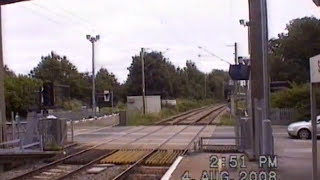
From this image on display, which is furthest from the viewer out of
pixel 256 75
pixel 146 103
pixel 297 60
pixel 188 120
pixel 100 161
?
pixel 146 103

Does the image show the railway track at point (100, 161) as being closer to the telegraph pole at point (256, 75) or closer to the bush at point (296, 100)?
the telegraph pole at point (256, 75)

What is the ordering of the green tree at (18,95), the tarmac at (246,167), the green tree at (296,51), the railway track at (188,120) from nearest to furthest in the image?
1. the tarmac at (246,167)
2. the railway track at (188,120)
3. the green tree at (296,51)
4. the green tree at (18,95)

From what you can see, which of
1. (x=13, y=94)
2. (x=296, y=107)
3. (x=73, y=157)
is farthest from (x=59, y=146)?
(x=13, y=94)

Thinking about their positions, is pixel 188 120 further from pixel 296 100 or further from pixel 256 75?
pixel 256 75

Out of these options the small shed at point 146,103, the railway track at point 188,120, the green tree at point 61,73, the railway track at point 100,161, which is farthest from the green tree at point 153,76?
the railway track at point 100,161

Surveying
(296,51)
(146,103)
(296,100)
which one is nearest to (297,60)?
(296,51)

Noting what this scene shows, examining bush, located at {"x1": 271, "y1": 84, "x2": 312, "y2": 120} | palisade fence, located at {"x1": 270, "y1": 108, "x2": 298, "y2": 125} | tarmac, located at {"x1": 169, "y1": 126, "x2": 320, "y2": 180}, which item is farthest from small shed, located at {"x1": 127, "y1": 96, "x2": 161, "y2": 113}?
tarmac, located at {"x1": 169, "y1": 126, "x2": 320, "y2": 180}

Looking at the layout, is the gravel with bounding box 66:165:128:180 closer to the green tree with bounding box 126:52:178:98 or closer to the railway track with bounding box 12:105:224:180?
the railway track with bounding box 12:105:224:180

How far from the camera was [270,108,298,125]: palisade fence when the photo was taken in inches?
1705

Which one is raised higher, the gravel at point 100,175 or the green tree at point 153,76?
the green tree at point 153,76

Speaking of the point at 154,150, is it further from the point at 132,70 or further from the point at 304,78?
the point at 132,70

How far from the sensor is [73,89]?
86.6 m

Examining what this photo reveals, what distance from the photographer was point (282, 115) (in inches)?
1725

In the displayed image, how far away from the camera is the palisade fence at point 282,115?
43.3 meters
